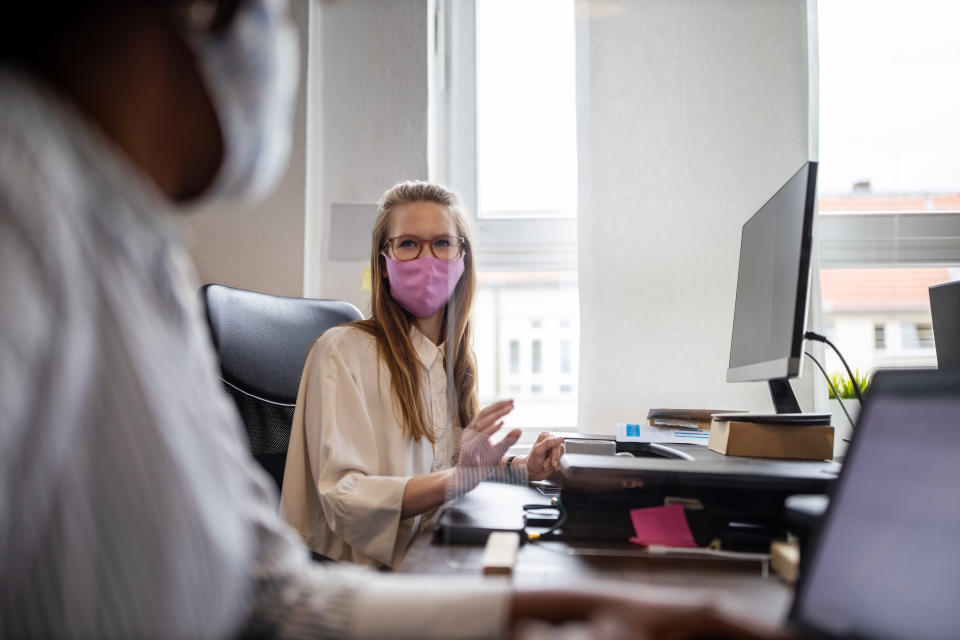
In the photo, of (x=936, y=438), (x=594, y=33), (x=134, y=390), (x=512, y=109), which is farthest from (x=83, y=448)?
(x=594, y=33)

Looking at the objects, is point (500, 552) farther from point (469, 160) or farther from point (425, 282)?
point (469, 160)

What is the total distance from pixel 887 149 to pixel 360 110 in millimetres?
1483

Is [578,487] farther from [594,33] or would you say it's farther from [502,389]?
[594,33]

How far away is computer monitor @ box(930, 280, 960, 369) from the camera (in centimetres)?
135

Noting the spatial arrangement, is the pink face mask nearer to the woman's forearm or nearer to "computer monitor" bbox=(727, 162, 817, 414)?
the woman's forearm

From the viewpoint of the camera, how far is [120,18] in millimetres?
430

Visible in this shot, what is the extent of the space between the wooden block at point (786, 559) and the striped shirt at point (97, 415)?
1.56 ft

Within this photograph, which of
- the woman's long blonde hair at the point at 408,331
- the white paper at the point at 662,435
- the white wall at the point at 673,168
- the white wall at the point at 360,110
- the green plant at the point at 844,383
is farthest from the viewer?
the white wall at the point at 360,110

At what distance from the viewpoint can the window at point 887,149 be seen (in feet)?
6.35

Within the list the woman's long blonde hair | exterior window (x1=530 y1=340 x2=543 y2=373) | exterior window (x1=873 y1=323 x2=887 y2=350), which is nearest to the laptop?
the woman's long blonde hair

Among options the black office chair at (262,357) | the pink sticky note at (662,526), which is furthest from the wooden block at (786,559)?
the black office chair at (262,357)

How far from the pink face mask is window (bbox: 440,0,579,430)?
0.07 meters

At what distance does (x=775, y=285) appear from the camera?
3.92 feet

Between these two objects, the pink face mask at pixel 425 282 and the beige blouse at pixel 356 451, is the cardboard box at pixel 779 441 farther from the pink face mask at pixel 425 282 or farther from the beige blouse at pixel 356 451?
the pink face mask at pixel 425 282
